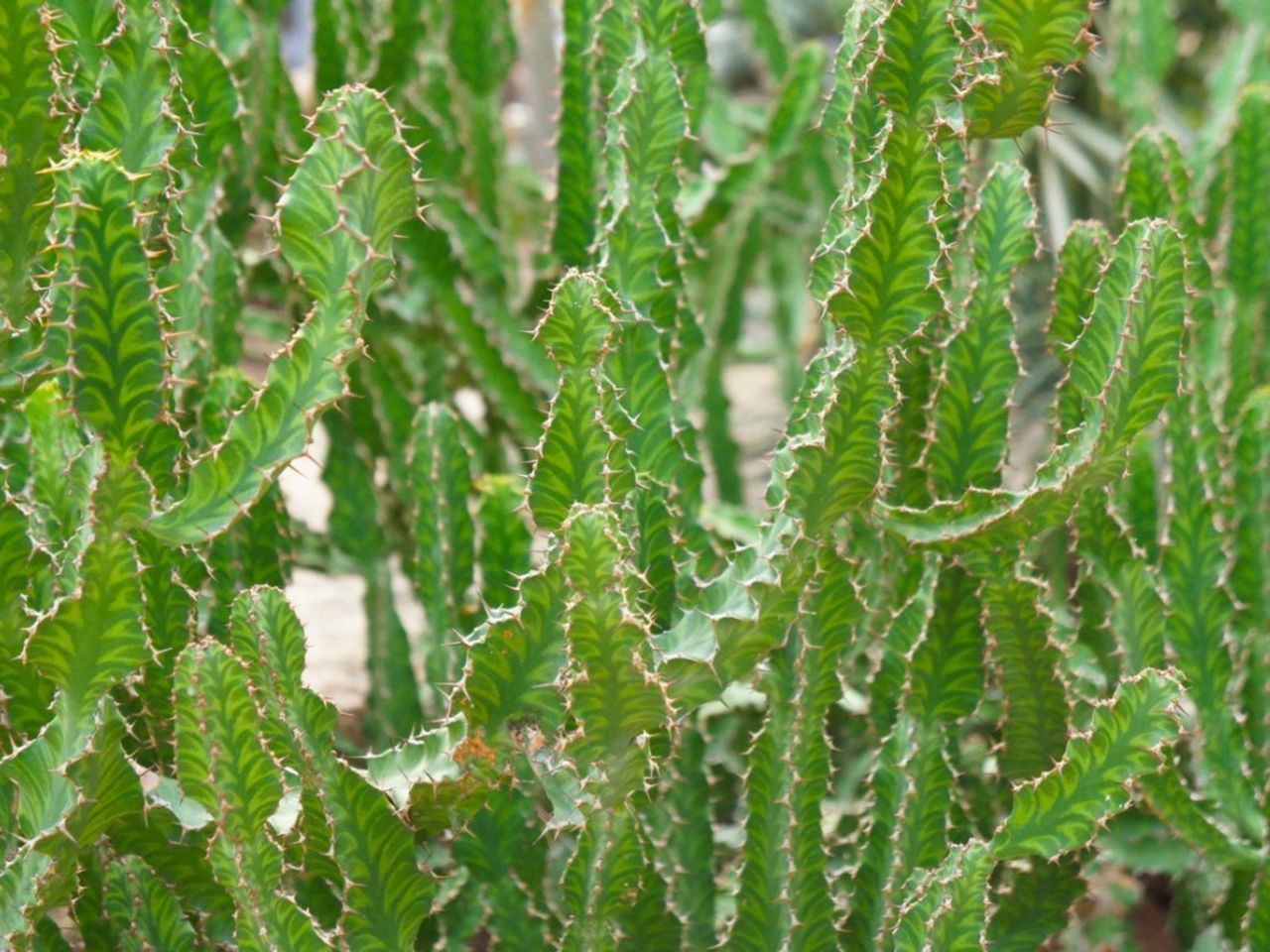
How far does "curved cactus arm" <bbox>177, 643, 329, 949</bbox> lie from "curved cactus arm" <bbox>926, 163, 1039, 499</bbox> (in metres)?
0.98

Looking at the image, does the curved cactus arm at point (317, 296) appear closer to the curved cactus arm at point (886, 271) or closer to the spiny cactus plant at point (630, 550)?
the spiny cactus plant at point (630, 550)

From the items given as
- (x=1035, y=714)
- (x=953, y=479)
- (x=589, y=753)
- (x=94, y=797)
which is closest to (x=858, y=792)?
(x=1035, y=714)

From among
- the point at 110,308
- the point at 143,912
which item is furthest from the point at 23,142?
the point at 143,912

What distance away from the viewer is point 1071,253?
7.71ft

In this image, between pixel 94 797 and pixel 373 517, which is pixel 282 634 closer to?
pixel 94 797

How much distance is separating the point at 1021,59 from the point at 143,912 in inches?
56.7

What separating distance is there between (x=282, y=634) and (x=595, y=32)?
113 cm

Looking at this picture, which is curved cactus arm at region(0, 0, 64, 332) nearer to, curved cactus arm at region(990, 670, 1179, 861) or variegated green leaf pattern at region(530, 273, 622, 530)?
variegated green leaf pattern at region(530, 273, 622, 530)

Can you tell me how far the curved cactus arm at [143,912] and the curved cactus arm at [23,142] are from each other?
2.27ft

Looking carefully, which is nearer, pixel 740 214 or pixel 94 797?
pixel 94 797

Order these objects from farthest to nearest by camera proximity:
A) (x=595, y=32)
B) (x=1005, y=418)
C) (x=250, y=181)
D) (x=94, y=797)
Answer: (x=250, y=181), (x=595, y=32), (x=1005, y=418), (x=94, y=797)

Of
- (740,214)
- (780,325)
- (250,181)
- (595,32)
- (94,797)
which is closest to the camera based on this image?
(94,797)

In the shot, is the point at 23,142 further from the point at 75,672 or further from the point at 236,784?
the point at 236,784

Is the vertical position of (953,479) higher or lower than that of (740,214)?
lower
